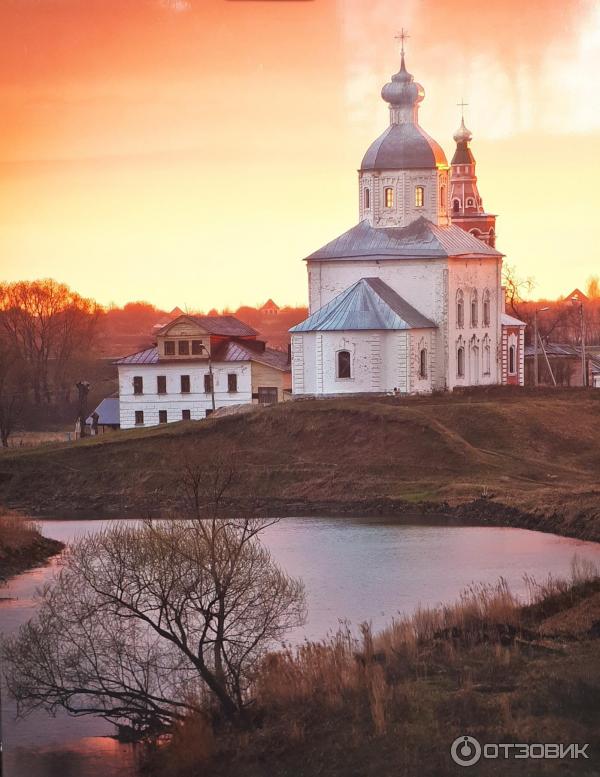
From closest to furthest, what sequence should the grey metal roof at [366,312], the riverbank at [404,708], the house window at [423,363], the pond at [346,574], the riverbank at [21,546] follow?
the riverbank at [404,708], the pond at [346,574], the riverbank at [21,546], the grey metal roof at [366,312], the house window at [423,363]

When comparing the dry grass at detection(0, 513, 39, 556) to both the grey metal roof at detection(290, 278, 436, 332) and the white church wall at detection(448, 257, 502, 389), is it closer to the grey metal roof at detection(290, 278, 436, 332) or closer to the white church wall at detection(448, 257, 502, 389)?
the grey metal roof at detection(290, 278, 436, 332)

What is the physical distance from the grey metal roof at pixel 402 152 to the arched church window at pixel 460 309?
147 inches

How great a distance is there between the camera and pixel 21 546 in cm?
2777

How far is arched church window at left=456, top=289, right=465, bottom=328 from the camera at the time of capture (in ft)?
148

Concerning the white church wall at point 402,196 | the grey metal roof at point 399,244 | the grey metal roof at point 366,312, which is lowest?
the grey metal roof at point 366,312

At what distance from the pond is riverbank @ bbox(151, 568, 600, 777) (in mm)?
1296

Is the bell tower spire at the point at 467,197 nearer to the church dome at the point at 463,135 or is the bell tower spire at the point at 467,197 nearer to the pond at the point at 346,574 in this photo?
the church dome at the point at 463,135

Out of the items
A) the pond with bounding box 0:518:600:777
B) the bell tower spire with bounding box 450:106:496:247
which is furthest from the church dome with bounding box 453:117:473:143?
the pond with bounding box 0:518:600:777

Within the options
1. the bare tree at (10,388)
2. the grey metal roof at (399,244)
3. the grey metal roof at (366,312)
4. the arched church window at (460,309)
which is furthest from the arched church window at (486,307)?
the bare tree at (10,388)

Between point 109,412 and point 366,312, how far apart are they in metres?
10.1

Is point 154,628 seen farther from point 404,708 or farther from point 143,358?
point 143,358

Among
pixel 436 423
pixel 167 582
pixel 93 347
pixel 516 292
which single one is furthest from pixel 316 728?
pixel 516 292

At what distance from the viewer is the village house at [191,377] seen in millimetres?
46562

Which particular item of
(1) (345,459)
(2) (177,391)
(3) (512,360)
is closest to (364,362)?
(1) (345,459)
